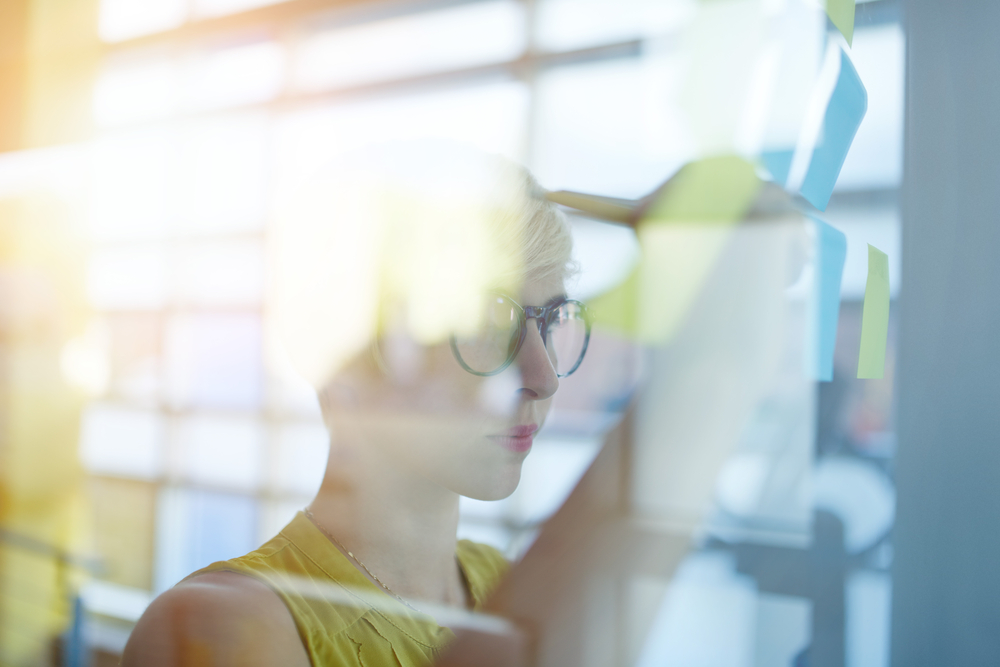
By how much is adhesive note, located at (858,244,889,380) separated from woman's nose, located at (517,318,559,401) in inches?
11.8

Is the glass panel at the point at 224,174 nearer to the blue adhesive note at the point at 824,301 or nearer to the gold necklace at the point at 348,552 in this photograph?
the gold necklace at the point at 348,552

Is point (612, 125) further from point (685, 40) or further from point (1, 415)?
point (1, 415)

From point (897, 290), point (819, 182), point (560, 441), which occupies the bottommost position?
point (560, 441)

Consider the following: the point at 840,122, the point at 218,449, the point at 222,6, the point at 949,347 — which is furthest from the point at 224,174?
the point at 949,347

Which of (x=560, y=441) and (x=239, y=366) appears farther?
(x=560, y=441)

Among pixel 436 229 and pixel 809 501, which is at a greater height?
pixel 436 229

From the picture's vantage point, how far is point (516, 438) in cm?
58

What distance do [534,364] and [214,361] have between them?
45cm

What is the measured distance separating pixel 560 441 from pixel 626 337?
23cm

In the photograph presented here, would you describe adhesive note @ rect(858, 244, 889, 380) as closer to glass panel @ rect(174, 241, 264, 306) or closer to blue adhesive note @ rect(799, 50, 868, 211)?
blue adhesive note @ rect(799, 50, 868, 211)

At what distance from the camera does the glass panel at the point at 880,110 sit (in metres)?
0.54

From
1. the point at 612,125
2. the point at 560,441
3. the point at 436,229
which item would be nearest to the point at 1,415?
the point at 436,229

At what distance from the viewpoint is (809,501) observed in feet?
1.80

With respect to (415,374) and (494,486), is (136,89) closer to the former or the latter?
(415,374)
